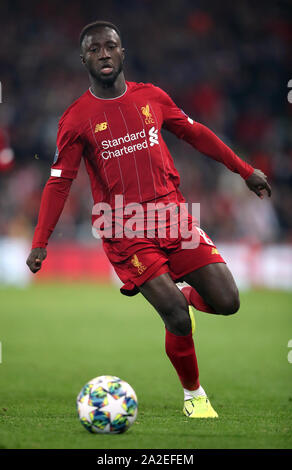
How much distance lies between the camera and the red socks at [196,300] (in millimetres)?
5582

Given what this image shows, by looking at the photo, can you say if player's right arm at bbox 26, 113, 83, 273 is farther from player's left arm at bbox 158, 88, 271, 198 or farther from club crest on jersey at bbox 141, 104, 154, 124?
player's left arm at bbox 158, 88, 271, 198

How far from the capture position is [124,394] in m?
4.65

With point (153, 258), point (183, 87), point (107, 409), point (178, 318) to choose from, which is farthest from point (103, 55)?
point (183, 87)

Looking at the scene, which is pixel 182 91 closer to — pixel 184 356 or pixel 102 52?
pixel 102 52

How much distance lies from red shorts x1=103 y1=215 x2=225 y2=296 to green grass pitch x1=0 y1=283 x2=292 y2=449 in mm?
1036

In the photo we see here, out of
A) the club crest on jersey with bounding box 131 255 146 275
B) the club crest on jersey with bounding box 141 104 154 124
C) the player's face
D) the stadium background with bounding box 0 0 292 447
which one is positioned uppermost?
the stadium background with bounding box 0 0 292 447

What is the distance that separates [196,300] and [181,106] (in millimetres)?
14993

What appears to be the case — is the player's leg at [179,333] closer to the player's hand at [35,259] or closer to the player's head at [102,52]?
the player's hand at [35,259]

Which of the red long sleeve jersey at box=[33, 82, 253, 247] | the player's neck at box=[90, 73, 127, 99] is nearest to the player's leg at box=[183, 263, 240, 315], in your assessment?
the red long sleeve jersey at box=[33, 82, 253, 247]

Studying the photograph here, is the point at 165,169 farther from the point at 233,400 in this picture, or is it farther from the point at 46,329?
the point at 46,329

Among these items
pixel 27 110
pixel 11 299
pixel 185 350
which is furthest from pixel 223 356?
pixel 27 110

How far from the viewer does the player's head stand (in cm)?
528

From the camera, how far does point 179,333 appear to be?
533 cm
